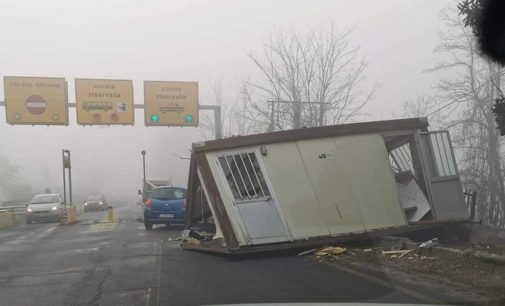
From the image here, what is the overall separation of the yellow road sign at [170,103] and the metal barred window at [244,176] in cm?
1493

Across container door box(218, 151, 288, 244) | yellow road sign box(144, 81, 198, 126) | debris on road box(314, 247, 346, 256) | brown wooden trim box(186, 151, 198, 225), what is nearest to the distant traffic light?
debris on road box(314, 247, 346, 256)

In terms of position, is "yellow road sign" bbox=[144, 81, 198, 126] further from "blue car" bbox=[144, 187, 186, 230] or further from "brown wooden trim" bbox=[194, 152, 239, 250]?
"brown wooden trim" bbox=[194, 152, 239, 250]

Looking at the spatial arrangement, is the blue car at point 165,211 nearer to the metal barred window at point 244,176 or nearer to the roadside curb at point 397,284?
the metal barred window at point 244,176

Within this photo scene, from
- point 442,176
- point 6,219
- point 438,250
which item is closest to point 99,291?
point 438,250

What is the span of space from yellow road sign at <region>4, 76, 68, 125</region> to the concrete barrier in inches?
178

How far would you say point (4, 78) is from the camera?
24516 millimetres

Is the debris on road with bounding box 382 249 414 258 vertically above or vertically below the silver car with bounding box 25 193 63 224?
below

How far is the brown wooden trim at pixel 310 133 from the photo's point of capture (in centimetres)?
1123

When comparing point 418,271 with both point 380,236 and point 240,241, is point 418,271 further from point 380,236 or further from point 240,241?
point 240,241

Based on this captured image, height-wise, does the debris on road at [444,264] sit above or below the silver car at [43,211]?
below

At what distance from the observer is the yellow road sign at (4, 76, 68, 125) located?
2456 centimetres

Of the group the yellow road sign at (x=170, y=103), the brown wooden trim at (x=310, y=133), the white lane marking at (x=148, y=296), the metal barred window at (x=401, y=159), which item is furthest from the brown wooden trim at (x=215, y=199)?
the yellow road sign at (x=170, y=103)

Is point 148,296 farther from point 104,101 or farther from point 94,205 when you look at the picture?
point 94,205

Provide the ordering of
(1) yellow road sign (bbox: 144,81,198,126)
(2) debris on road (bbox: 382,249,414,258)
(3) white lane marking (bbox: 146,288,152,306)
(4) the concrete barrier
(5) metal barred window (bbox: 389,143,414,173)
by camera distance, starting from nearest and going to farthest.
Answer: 1. (3) white lane marking (bbox: 146,288,152,306)
2. (2) debris on road (bbox: 382,249,414,258)
3. (5) metal barred window (bbox: 389,143,414,173)
4. (4) the concrete barrier
5. (1) yellow road sign (bbox: 144,81,198,126)
